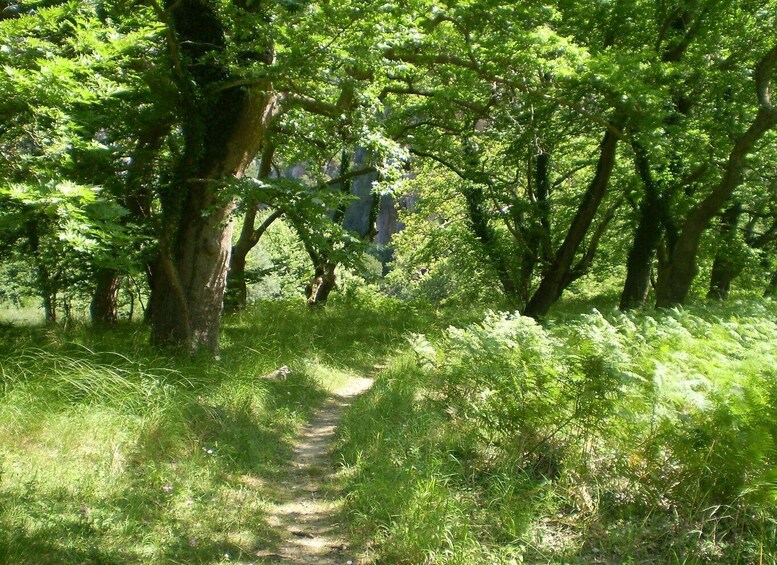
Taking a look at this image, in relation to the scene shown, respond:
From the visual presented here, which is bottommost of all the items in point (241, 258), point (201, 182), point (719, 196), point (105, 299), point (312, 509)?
point (312, 509)

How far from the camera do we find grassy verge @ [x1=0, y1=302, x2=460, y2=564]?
407 centimetres

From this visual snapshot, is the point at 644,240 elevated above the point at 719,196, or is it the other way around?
the point at 719,196

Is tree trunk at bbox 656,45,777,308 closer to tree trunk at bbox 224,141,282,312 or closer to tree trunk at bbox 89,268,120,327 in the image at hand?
tree trunk at bbox 224,141,282,312

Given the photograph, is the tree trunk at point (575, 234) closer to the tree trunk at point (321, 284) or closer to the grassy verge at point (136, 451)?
the tree trunk at point (321, 284)

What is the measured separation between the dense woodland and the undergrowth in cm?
2

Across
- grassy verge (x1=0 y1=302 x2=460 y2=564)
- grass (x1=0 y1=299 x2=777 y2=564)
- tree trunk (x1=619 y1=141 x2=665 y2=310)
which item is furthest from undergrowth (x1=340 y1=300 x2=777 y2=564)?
tree trunk (x1=619 y1=141 x2=665 y2=310)

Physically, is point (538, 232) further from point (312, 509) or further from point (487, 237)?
point (312, 509)

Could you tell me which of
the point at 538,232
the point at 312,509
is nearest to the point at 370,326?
the point at 538,232

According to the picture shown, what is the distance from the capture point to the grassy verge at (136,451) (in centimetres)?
407

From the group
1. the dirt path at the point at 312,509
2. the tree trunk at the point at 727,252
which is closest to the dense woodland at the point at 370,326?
the dirt path at the point at 312,509

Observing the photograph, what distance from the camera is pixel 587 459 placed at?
193 inches

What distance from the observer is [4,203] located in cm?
466

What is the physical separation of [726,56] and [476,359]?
9025 millimetres

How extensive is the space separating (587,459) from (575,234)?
8968 millimetres
